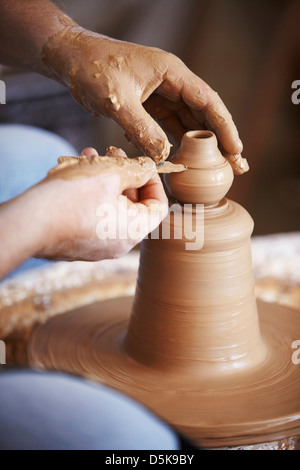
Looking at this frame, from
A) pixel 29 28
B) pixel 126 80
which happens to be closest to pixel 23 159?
pixel 29 28

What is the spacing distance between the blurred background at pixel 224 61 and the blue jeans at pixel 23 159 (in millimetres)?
1990

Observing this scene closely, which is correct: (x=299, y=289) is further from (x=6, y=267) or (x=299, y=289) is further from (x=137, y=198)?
(x=6, y=267)

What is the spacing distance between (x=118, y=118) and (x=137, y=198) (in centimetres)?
17

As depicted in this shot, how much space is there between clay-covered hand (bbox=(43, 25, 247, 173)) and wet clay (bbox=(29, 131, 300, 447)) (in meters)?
0.08

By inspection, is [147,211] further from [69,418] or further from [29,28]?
[29,28]

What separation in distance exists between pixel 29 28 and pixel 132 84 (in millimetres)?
340

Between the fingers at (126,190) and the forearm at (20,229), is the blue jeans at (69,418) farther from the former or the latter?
the fingers at (126,190)

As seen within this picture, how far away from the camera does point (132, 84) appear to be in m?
1.29

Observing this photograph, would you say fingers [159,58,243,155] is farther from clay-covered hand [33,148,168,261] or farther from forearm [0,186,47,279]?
forearm [0,186,47,279]

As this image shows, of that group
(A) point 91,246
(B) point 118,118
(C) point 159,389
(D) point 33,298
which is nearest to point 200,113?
(B) point 118,118

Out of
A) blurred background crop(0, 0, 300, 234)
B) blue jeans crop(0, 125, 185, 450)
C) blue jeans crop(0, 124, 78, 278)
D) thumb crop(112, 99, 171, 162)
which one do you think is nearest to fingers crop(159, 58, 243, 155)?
thumb crop(112, 99, 171, 162)

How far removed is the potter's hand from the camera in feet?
3.16

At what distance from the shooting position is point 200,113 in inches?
55.3
